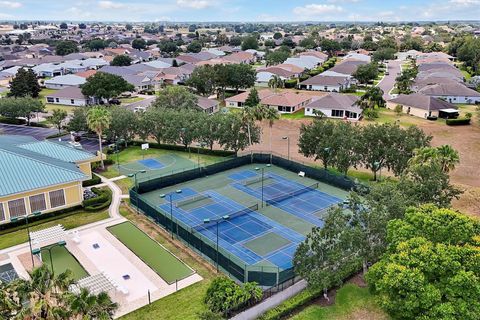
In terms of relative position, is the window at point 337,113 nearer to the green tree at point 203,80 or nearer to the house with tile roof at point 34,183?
the green tree at point 203,80

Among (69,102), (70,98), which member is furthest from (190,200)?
(69,102)

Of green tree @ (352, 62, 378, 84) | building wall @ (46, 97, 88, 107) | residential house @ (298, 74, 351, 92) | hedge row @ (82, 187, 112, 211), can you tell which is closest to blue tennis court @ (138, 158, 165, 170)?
hedge row @ (82, 187, 112, 211)

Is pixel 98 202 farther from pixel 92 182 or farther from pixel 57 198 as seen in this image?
pixel 92 182

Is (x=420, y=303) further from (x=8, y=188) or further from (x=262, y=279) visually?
(x=8, y=188)

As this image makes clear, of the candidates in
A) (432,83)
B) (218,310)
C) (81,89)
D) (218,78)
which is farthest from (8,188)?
(432,83)

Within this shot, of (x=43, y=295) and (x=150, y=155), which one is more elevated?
(x=43, y=295)

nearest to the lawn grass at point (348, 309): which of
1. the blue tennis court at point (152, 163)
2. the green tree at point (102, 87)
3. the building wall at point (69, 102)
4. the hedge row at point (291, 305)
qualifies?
the hedge row at point (291, 305)
